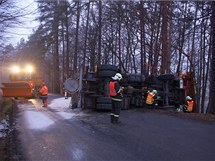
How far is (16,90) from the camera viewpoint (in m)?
21.2

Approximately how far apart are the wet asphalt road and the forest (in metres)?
4.17

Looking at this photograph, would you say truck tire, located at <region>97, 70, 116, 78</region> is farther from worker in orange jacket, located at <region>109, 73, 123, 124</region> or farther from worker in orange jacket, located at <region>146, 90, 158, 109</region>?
worker in orange jacket, located at <region>109, 73, 123, 124</region>

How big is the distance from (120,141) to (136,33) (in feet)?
67.3

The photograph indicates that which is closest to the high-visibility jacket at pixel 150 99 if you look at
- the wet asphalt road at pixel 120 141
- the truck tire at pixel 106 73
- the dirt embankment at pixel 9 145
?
the truck tire at pixel 106 73

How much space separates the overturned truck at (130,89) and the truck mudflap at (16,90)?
920 cm

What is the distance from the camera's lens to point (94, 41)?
33.9 meters

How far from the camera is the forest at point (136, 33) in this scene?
49.5 ft

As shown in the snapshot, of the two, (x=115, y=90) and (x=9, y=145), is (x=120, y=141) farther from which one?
(x=115, y=90)

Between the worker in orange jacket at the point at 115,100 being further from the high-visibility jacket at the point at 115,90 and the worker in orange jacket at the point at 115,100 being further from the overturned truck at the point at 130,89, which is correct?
the overturned truck at the point at 130,89

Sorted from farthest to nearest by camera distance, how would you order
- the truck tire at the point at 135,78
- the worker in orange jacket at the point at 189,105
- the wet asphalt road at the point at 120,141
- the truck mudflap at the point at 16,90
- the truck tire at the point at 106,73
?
1. the truck mudflap at the point at 16,90
2. the worker in orange jacket at the point at 189,105
3. the truck tire at the point at 135,78
4. the truck tire at the point at 106,73
5. the wet asphalt road at the point at 120,141

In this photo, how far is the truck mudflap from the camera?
69.1ft

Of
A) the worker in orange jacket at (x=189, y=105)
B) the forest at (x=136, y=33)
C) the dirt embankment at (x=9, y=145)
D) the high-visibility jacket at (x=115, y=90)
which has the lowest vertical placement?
the dirt embankment at (x=9, y=145)

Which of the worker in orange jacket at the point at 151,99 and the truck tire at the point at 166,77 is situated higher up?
the truck tire at the point at 166,77

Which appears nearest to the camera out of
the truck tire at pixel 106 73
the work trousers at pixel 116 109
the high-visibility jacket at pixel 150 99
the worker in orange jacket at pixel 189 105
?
the work trousers at pixel 116 109
